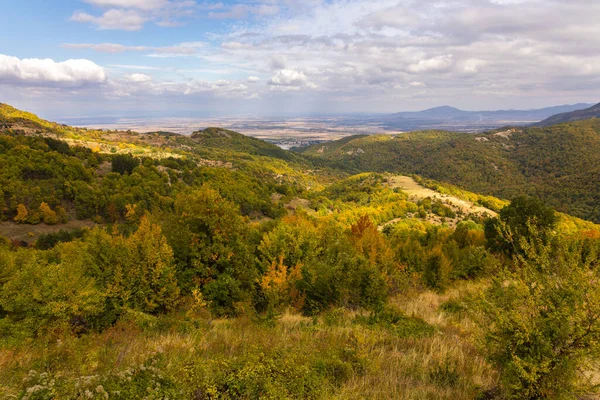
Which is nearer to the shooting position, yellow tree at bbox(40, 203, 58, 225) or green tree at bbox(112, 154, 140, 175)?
yellow tree at bbox(40, 203, 58, 225)

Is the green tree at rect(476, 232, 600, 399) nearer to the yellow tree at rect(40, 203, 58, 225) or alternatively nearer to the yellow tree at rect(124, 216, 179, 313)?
the yellow tree at rect(124, 216, 179, 313)

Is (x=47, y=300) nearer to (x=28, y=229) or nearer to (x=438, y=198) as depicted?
(x=28, y=229)

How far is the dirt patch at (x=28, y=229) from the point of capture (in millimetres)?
48312

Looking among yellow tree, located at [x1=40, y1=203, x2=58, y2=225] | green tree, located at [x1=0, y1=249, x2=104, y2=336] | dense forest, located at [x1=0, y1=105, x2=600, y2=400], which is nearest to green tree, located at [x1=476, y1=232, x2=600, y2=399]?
dense forest, located at [x1=0, y1=105, x2=600, y2=400]

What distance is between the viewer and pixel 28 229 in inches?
2003

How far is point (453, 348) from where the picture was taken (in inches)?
295

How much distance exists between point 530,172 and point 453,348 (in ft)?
739

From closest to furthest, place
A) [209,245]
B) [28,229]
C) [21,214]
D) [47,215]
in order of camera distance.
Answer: [209,245]
[28,229]
[21,214]
[47,215]

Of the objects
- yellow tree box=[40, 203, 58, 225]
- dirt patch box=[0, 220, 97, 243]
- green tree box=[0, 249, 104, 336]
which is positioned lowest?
dirt patch box=[0, 220, 97, 243]

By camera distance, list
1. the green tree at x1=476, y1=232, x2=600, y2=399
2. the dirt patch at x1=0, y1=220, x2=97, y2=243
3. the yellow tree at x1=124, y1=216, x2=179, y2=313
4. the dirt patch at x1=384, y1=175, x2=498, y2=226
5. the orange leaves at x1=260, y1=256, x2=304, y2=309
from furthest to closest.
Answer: the dirt patch at x1=384, y1=175, x2=498, y2=226, the dirt patch at x1=0, y1=220, x2=97, y2=243, the orange leaves at x1=260, y1=256, x2=304, y2=309, the yellow tree at x1=124, y1=216, x2=179, y2=313, the green tree at x1=476, y1=232, x2=600, y2=399

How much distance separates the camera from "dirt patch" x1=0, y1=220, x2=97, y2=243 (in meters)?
48.3

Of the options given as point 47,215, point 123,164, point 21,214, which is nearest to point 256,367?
point 47,215

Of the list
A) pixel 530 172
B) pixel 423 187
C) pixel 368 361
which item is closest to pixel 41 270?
pixel 368 361

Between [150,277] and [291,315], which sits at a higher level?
[150,277]
